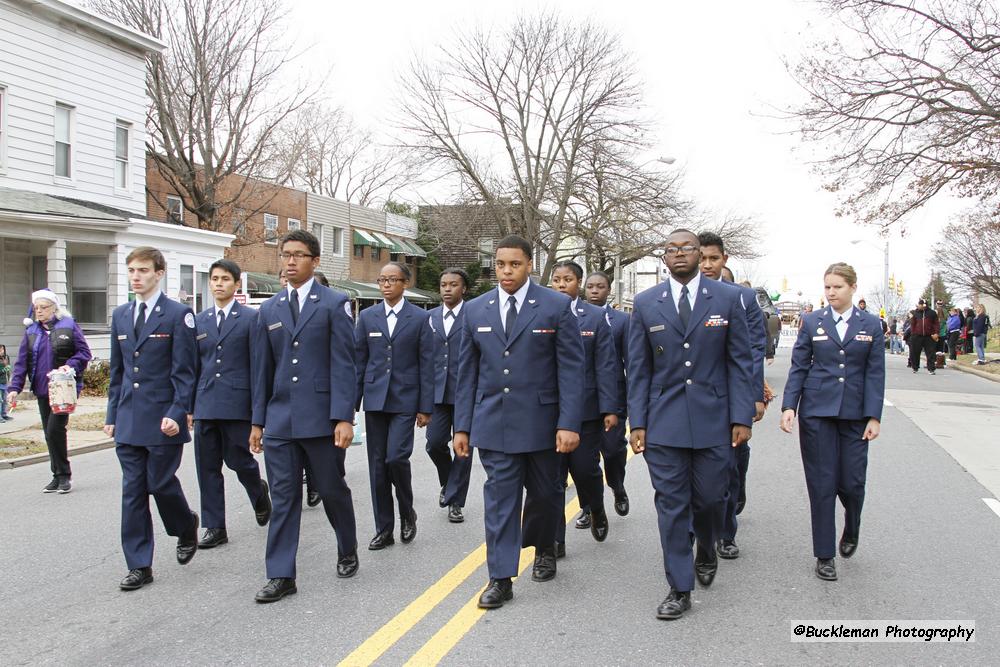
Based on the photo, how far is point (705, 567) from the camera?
5305mm

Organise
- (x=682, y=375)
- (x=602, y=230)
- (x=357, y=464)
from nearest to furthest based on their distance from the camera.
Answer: (x=682, y=375) → (x=357, y=464) → (x=602, y=230)

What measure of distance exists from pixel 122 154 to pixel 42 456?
45.2 feet

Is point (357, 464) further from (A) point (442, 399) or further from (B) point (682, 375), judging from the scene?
(B) point (682, 375)

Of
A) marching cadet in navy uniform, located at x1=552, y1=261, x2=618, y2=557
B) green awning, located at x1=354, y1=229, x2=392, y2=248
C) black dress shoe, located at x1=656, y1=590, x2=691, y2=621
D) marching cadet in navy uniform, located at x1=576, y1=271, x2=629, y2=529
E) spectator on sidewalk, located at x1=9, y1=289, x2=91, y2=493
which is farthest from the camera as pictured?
green awning, located at x1=354, y1=229, x2=392, y2=248

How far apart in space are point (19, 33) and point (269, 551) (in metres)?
18.0

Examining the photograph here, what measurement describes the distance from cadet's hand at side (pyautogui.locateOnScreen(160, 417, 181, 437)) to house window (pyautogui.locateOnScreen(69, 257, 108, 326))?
666 inches

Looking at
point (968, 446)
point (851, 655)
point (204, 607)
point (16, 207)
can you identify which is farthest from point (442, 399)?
point (16, 207)

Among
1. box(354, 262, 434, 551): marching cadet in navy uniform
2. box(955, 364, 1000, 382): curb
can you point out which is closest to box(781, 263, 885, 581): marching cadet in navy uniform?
box(354, 262, 434, 551): marching cadet in navy uniform

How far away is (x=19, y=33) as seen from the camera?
61.3 ft

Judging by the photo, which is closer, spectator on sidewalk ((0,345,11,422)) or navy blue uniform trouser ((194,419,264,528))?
navy blue uniform trouser ((194,419,264,528))

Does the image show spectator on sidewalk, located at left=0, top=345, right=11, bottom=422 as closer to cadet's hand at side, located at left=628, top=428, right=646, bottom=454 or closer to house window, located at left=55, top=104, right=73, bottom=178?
house window, located at left=55, top=104, right=73, bottom=178

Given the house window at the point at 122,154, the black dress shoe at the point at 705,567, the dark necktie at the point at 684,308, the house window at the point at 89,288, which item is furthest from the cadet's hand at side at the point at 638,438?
the house window at the point at 122,154

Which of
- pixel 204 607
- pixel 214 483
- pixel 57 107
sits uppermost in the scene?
pixel 57 107

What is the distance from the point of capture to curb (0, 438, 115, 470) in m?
10.2
